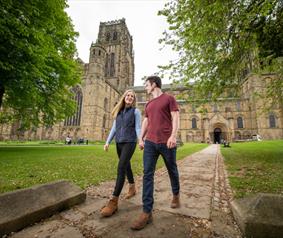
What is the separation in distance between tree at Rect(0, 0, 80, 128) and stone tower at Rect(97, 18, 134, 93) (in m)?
38.9

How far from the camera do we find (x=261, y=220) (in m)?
1.83

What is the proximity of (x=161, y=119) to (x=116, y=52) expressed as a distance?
5526 cm

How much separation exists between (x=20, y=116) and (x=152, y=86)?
14177mm

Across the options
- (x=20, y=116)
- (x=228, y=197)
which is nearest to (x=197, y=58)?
(x=228, y=197)

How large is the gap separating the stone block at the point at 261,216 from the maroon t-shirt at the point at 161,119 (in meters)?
1.36

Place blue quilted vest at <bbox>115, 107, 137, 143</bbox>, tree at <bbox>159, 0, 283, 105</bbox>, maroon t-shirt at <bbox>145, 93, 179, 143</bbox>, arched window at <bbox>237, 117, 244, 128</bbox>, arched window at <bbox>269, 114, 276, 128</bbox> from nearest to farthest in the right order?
maroon t-shirt at <bbox>145, 93, 179, 143</bbox> < blue quilted vest at <bbox>115, 107, 137, 143</bbox> < tree at <bbox>159, 0, 283, 105</bbox> < arched window at <bbox>269, 114, 276, 128</bbox> < arched window at <bbox>237, 117, 244, 128</bbox>

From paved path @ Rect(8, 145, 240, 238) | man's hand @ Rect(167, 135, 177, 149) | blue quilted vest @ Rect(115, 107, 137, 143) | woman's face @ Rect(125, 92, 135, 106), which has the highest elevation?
woman's face @ Rect(125, 92, 135, 106)

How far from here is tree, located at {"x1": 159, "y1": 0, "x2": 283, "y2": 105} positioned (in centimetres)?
564

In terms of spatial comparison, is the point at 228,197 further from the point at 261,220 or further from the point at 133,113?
the point at 133,113

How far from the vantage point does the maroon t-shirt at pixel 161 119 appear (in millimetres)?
2547

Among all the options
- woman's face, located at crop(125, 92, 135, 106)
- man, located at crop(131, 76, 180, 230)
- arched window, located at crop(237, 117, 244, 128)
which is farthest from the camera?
arched window, located at crop(237, 117, 244, 128)

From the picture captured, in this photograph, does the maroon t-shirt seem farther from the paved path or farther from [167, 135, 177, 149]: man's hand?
the paved path

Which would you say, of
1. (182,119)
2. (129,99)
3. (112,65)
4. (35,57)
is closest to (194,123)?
(182,119)

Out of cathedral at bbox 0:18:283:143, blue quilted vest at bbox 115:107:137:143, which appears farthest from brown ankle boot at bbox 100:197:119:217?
cathedral at bbox 0:18:283:143
